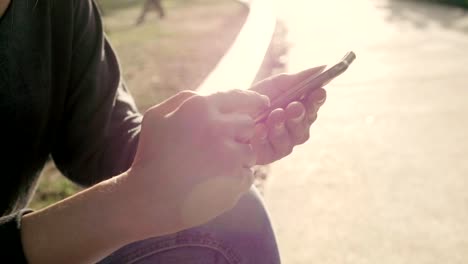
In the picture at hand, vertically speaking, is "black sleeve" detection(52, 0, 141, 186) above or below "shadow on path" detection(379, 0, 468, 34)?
above

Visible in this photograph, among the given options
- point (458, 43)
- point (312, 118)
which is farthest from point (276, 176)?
point (458, 43)

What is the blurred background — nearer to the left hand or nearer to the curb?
the curb

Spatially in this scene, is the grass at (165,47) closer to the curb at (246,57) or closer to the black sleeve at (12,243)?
the curb at (246,57)

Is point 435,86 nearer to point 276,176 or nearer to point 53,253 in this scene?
point 276,176

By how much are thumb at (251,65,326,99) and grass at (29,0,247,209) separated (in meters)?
1.64

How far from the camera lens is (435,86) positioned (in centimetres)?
342

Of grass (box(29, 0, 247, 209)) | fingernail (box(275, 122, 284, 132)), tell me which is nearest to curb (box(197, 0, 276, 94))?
grass (box(29, 0, 247, 209))

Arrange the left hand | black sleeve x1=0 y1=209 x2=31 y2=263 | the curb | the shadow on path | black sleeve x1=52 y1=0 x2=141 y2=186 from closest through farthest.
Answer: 1. black sleeve x1=0 y1=209 x2=31 y2=263
2. the left hand
3. black sleeve x1=52 y1=0 x2=141 y2=186
4. the curb
5. the shadow on path

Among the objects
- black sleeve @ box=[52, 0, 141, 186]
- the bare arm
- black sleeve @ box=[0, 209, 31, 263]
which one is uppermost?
the bare arm

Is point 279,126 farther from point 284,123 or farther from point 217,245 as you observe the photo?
point 217,245

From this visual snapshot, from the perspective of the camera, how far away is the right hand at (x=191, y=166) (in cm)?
88

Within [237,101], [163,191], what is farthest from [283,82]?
[163,191]

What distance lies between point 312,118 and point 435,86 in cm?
253

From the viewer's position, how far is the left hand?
1032 mm
